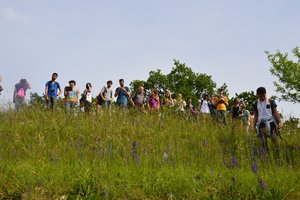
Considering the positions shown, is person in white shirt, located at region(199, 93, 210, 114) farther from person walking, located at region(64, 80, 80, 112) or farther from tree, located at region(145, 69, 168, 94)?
tree, located at region(145, 69, 168, 94)

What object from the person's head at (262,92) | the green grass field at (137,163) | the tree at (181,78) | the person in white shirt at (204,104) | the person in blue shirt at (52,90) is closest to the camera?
the green grass field at (137,163)

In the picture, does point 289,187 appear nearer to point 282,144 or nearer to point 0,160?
point 282,144

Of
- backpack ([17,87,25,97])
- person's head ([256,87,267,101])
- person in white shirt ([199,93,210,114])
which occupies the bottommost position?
person's head ([256,87,267,101])

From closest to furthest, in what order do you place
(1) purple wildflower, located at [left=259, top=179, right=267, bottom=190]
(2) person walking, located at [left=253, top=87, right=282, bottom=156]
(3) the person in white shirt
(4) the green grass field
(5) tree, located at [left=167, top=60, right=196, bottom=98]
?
(1) purple wildflower, located at [left=259, top=179, right=267, bottom=190], (4) the green grass field, (2) person walking, located at [left=253, top=87, right=282, bottom=156], (3) the person in white shirt, (5) tree, located at [left=167, top=60, right=196, bottom=98]

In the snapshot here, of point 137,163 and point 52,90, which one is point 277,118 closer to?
point 137,163

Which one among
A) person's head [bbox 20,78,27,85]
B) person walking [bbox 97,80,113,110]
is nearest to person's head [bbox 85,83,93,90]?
person walking [bbox 97,80,113,110]

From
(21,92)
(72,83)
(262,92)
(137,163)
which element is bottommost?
(137,163)

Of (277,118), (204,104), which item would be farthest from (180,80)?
(277,118)

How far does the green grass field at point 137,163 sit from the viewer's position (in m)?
4.22

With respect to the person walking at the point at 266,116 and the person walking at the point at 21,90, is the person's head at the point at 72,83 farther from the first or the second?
the person walking at the point at 266,116

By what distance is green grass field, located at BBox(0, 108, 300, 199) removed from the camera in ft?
13.9

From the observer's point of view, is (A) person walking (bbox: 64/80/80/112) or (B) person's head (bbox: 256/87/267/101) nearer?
(B) person's head (bbox: 256/87/267/101)

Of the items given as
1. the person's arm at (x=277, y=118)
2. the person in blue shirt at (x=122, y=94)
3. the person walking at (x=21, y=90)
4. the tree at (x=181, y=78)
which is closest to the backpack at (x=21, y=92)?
the person walking at (x=21, y=90)

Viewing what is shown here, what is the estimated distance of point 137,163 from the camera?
5.25 meters
